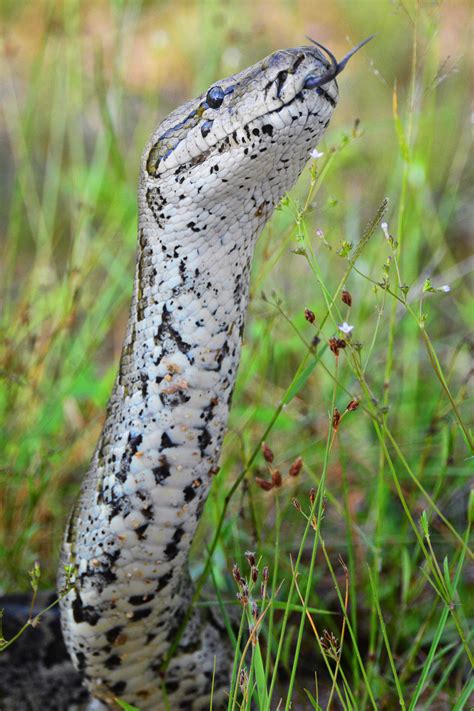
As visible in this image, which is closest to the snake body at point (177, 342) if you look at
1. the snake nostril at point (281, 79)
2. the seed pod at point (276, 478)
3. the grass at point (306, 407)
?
the snake nostril at point (281, 79)

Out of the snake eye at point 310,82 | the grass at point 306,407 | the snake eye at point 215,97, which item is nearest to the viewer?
the snake eye at point 310,82

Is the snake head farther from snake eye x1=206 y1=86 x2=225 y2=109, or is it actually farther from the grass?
the grass

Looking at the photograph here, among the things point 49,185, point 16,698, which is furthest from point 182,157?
point 49,185

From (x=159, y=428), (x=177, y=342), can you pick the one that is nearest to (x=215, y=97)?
(x=177, y=342)

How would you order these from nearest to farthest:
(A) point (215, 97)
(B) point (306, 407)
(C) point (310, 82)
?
(C) point (310, 82), (A) point (215, 97), (B) point (306, 407)

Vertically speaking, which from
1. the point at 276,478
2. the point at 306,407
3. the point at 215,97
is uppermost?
the point at 215,97

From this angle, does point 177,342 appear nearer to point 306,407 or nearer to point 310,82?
point 310,82

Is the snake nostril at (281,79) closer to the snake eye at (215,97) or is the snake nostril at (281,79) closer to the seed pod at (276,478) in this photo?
the snake eye at (215,97)

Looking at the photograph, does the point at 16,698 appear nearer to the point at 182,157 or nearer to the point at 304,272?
the point at 182,157
